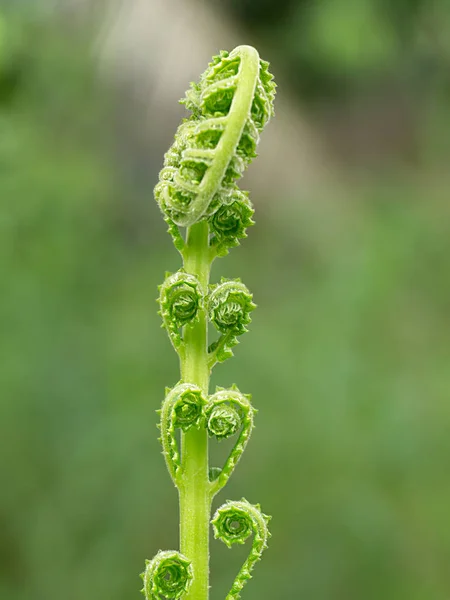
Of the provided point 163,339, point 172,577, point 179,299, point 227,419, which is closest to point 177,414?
point 227,419

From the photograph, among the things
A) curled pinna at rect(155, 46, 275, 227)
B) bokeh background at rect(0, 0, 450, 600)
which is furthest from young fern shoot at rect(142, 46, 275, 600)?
bokeh background at rect(0, 0, 450, 600)

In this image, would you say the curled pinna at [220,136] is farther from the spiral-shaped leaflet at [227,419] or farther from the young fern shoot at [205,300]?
the spiral-shaped leaflet at [227,419]

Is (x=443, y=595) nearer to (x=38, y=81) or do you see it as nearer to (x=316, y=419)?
(x=316, y=419)

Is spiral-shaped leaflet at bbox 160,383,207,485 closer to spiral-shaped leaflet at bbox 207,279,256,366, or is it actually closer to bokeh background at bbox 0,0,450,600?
spiral-shaped leaflet at bbox 207,279,256,366

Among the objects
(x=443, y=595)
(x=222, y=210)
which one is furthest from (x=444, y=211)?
(x=222, y=210)

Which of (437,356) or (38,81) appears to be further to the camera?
(437,356)

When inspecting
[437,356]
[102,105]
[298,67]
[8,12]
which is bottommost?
[437,356]
